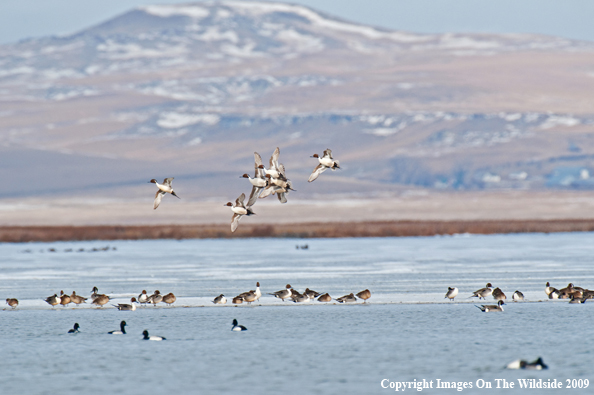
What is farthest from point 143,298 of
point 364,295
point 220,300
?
point 364,295

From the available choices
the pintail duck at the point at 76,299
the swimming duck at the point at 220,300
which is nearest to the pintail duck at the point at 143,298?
the pintail duck at the point at 76,299

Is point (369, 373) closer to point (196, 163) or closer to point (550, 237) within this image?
point (550, 237)

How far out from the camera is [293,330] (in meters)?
22.3

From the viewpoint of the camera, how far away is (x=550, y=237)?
57.9 metres

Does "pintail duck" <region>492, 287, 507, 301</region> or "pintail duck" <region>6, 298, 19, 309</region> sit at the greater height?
"pintail duck" <region>492, 287, 507, 301</region>

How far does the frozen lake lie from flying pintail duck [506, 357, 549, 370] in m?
0.21

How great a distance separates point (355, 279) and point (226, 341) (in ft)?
39.5

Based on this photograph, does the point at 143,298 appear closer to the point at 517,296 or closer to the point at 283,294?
the point at 283,294

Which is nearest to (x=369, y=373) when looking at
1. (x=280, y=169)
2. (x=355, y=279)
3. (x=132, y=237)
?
(x=280, y=169)

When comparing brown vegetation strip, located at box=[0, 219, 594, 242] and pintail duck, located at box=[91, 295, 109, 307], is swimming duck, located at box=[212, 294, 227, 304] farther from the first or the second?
brown vegetation strip, located at box=[0, 219, 594, 242]

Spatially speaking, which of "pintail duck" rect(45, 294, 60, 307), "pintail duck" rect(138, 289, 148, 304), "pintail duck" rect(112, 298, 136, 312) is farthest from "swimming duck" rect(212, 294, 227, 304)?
"pintail duck" rect(45, 294, 60, 307)

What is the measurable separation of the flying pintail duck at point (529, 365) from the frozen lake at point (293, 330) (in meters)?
0.21

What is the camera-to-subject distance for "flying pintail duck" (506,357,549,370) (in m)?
17.5

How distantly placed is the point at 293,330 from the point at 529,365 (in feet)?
20.2
